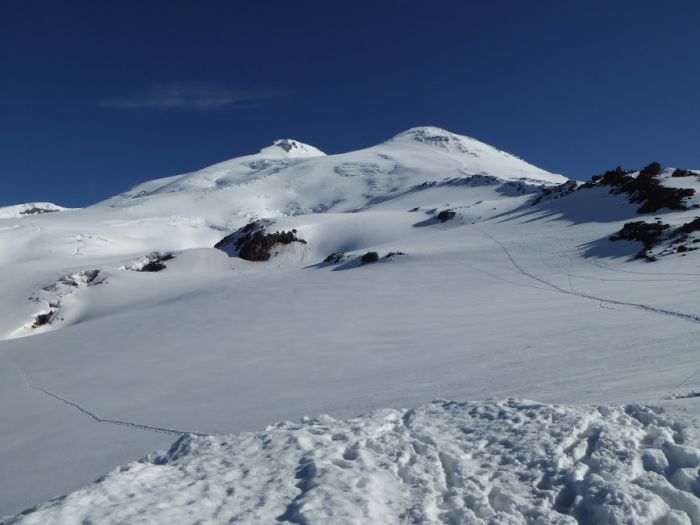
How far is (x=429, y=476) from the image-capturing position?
17.2ft

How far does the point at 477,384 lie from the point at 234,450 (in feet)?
15.5

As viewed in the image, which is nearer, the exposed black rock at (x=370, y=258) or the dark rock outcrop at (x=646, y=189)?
the dark rock outcrop at (x=646, y=189)

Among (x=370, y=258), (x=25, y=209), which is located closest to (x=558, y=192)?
(x=370, y=258)

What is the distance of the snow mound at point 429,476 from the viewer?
453 centimetres

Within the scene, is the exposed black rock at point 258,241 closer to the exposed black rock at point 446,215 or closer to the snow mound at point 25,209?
the exposed black rock at point 446,215

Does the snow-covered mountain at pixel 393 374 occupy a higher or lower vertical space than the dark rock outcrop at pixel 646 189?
lower

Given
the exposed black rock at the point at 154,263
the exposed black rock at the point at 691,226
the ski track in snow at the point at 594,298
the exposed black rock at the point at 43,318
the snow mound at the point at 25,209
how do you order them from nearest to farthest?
the ski track in snow at the point at 594,298, the exposed black rock at the point at 691,226, the exposed black rock at the point at 43,318, the exposed black rock at the point at 154,263, the snow mound at the point at 25,209

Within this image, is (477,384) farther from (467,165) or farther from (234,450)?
(467,165)

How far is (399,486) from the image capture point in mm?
5109

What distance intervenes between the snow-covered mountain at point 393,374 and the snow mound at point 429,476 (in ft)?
0.09

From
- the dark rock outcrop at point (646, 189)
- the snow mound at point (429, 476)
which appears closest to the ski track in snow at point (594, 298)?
the snow mound at point (429, 476)

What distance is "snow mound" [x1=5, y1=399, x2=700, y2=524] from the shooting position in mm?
4531

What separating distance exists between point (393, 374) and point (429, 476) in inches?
212

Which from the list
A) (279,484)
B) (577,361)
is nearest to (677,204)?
(577,361)
